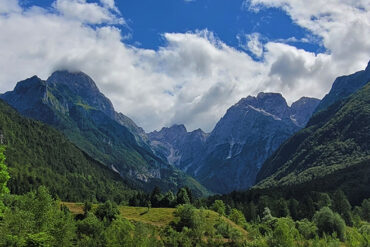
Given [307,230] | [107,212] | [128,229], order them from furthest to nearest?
[307,230] < [107,212] < [128,229]

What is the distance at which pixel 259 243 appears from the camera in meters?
116

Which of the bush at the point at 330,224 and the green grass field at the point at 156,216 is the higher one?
the green grass field at the point at 156,216

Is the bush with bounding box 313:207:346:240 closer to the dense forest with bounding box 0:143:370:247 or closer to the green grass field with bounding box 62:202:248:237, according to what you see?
the dense forest with bounding box 0:143:370:247

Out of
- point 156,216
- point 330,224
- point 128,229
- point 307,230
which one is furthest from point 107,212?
point 330,224

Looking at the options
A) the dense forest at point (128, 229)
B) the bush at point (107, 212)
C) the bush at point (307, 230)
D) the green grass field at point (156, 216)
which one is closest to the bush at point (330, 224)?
the dense forest at point (128, 229)

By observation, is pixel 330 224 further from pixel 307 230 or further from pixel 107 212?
pixel 107 212

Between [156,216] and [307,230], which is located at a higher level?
[156,216]

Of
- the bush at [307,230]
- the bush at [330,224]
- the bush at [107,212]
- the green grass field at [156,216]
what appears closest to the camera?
the bush at [107,212]

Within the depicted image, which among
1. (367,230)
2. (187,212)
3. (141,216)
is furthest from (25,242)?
(367,230)

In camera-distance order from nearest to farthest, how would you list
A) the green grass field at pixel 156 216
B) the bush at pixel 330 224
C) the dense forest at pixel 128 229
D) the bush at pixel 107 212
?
the dense forest at pixel 128 229 < the bush at pixel 107 212 < the green grass field at pixel 156 216 < the bush at pixel 330 224

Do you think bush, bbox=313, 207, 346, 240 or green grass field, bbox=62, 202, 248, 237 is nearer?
green grass field, bbox=62, 202, 248, 237

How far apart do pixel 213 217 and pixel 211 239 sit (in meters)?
39.2

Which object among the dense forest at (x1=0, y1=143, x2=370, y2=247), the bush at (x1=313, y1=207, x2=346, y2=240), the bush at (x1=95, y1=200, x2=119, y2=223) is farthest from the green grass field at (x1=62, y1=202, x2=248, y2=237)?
the bush at (x1=313, y1=207, x2=346, y2=240)

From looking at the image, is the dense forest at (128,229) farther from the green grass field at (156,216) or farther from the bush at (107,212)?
the green grass field at (156,216)
